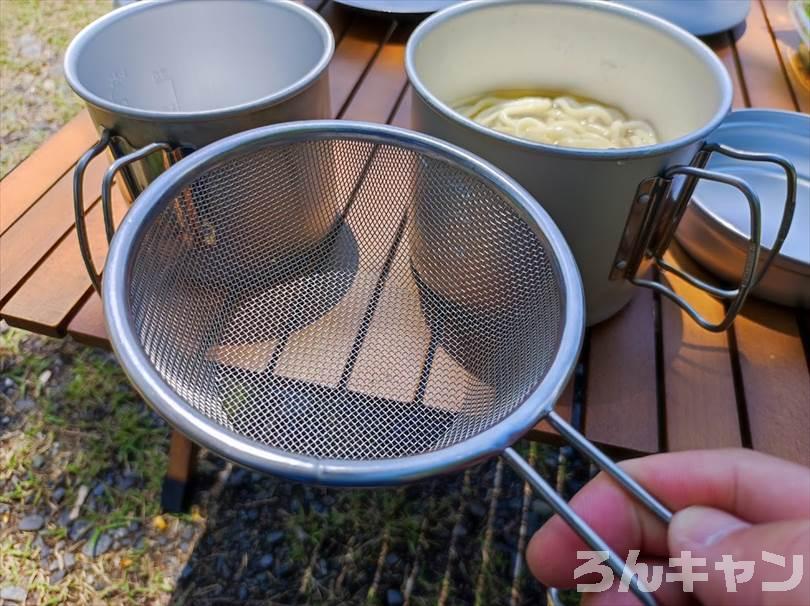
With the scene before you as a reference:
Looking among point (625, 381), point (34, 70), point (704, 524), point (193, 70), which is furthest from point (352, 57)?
point (34, 70)

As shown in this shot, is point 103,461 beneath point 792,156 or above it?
beneath

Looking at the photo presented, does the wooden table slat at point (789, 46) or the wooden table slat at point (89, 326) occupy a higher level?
the wooden table slat at point (789, 46)

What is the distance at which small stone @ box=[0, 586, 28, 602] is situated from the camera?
1102 millimetres

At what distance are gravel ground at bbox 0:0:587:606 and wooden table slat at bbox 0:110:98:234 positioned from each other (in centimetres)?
52

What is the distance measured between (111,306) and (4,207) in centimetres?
57

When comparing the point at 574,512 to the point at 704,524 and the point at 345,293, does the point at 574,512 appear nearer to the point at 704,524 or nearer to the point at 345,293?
the point at 704,524

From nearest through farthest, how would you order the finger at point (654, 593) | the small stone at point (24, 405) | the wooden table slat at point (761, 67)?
the finger at point (654, 593) < the wooden table slat at point (761, 67) < the small stone at point (24, 405)

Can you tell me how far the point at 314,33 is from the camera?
86cm

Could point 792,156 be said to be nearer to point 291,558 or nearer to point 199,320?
point 199,320

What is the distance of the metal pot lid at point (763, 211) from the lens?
822 millimetres

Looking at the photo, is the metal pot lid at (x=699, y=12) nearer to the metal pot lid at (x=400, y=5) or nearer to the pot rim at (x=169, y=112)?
the metal pot lid at (x=400, y=5)

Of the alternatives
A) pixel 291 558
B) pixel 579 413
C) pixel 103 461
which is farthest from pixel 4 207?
pixel 579 413

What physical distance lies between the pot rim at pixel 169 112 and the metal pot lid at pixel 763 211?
496 millimetres

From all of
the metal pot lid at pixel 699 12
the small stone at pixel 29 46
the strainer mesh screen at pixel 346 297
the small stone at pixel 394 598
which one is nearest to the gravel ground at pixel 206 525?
the small stone at pixel 394 598
